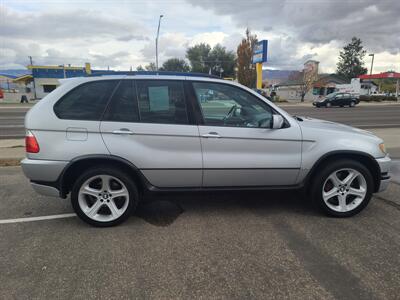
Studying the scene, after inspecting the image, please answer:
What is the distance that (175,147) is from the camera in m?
3.61

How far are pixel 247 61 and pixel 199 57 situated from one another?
83.6 ft

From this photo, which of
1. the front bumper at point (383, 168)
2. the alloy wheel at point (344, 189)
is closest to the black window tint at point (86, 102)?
the alloy wheel at point (344, 189)

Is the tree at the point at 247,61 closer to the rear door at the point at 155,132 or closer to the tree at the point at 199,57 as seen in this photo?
the tree at the point at 199,57

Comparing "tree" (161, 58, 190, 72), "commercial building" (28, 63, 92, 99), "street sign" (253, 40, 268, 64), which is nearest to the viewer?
"street sign" (253, 40, 268, 64)

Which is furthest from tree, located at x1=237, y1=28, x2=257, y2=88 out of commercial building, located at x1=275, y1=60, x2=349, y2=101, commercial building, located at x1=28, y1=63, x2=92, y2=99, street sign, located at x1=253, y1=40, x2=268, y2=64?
commercial building, located at x1=28, y1=63, x2=92, y2=99

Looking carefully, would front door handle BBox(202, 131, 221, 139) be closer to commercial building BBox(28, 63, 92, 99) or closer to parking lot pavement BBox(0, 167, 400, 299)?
parking lot pavement BBox(0, 167, 400, 299)

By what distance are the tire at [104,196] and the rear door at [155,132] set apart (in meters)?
0.25

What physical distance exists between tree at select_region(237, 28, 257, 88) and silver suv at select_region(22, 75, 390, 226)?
41.0m

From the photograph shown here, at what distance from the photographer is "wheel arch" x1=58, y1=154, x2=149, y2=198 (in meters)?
3.49

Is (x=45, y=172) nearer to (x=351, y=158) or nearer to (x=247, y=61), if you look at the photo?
(x=351, y=158)

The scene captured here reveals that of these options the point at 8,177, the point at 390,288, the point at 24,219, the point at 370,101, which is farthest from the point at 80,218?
the point at 370,101

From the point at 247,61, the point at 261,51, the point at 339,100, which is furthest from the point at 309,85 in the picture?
the point at 339,100

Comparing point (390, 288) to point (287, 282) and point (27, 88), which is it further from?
point (27, 88)

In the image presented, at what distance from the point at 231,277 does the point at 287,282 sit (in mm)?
483
